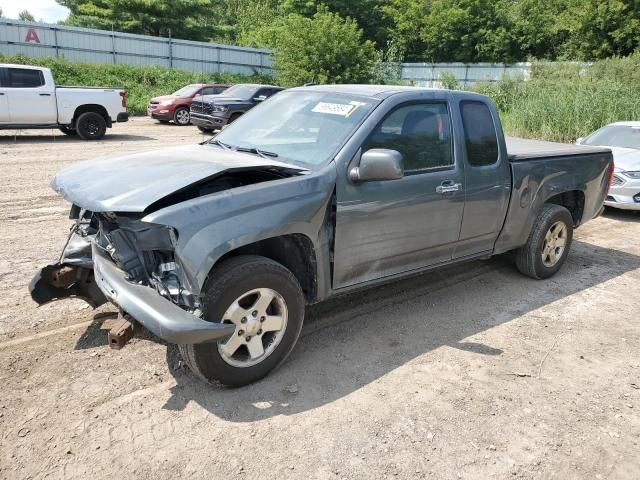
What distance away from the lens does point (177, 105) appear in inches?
754

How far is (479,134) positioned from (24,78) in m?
12.5

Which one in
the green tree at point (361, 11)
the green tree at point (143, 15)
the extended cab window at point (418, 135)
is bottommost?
the extended cab window at point (418, 135)

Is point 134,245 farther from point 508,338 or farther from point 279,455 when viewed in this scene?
point 508,338

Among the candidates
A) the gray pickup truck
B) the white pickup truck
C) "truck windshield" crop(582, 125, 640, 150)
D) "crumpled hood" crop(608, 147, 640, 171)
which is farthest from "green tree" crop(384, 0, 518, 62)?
the gray pickup truck

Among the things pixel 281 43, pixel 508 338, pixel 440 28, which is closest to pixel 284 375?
pixel 508 338

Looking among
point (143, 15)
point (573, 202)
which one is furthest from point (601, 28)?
point (573, 202)

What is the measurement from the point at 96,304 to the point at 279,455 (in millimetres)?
1957

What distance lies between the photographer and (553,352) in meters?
4.19

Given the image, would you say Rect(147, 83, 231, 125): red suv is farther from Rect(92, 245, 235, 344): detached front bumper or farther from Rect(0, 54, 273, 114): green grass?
Rect(92, 245, 235, 344): detached front bumper

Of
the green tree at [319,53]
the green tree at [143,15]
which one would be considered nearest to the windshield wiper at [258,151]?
the green tree at [319,53]

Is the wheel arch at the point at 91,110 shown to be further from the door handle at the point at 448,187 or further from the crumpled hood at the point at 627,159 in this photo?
the door handle at the point at 448,187

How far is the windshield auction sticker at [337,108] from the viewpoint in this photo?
13.3ft

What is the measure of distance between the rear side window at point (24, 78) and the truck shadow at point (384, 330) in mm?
12019

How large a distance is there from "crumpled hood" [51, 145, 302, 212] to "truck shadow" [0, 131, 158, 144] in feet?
36.6
